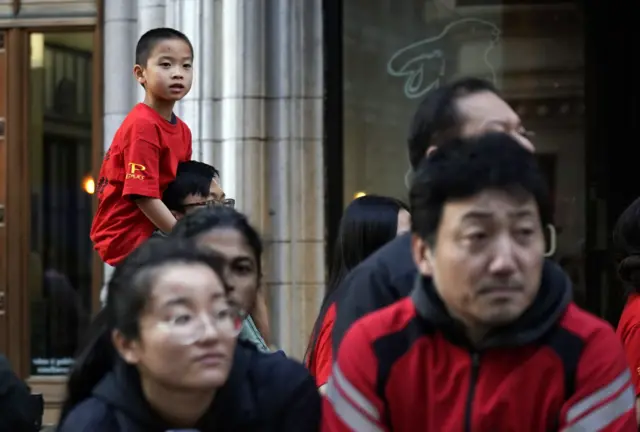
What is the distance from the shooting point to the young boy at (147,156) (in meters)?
4.78

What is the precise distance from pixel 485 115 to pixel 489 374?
679 mm

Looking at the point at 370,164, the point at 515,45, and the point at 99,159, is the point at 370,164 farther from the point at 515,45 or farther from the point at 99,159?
the point at 99,159

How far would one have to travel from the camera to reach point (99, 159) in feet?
27.0

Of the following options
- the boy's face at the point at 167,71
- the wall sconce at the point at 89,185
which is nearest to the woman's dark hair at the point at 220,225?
the boy's face at the point at 167,71

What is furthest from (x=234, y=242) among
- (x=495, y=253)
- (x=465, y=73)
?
(x=465, y=73)

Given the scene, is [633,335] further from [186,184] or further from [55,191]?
[55,191]

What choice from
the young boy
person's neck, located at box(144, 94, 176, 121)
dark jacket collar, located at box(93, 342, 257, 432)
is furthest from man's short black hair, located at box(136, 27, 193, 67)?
dark jacket collar, located at box(93, 342, 257, 432)

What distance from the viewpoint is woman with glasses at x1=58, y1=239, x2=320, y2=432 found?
248cm

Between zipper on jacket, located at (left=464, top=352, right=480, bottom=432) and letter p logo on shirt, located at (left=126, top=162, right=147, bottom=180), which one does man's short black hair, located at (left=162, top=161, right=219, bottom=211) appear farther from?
zipper on jacket, located at (left=464, top=352, right=480, bottom=432)

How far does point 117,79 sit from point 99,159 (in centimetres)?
60

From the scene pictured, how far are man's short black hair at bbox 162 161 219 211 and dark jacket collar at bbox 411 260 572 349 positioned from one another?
2.47 meters

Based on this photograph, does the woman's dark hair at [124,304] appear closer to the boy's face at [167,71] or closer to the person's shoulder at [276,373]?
the person's shoulder at [276,373]

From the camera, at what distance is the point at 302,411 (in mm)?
2625

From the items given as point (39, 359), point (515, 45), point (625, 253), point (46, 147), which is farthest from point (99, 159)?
point (625, 253)
